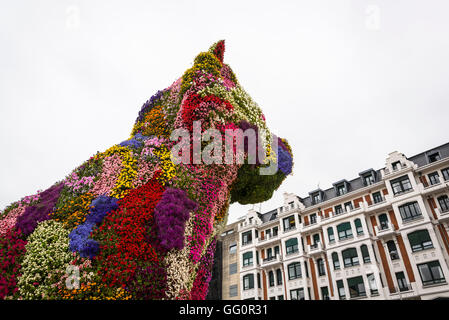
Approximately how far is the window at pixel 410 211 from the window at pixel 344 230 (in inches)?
248

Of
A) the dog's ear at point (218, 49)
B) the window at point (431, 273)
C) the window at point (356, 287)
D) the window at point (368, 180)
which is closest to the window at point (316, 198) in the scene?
the window at point (368, 180)

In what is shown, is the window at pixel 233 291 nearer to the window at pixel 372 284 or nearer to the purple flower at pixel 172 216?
the window at pixel 372 284

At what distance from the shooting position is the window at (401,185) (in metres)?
36.4

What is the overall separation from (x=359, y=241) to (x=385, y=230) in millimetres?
3201

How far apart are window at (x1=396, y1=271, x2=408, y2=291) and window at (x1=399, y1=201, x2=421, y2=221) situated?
19.8 feet

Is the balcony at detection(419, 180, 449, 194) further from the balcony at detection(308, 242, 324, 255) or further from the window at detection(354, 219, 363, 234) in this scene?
the balcony at detection(308, 242, 324, 255)

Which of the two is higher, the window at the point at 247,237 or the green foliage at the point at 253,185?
the window at the point at 247,237

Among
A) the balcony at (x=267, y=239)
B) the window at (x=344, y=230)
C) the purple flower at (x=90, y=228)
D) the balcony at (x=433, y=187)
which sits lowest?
the purple flower at (x=90, y=228)

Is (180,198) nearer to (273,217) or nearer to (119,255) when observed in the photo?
(119,255)

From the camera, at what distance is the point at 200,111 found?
977 centimetres

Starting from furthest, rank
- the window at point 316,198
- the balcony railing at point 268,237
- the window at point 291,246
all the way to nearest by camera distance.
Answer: the balcony railing at point 268,237
the window at point 316,198
the window at point 291,246

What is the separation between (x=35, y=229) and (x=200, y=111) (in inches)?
218
